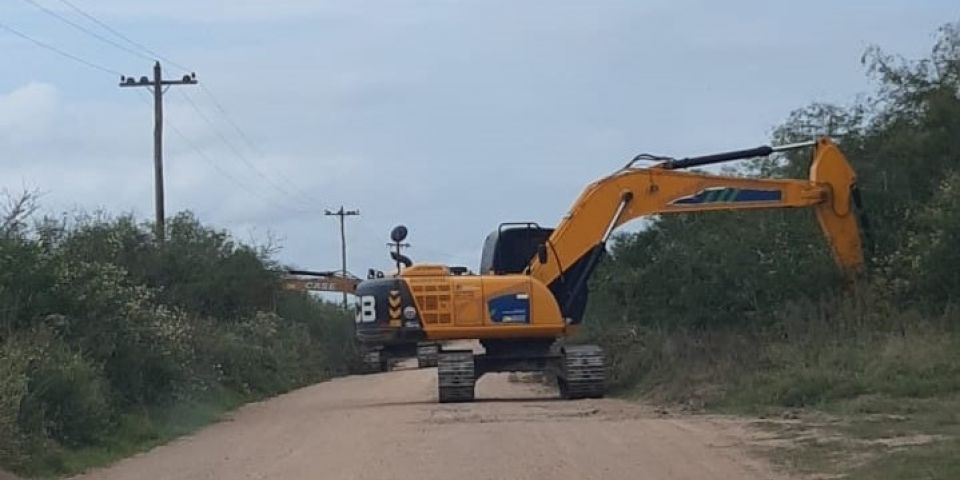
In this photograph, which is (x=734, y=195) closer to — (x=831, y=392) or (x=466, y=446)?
(x=831, y=392)

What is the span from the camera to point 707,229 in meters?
36.0

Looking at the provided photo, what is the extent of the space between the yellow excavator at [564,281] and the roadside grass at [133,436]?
4.12m

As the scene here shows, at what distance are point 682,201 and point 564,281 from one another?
310 cm

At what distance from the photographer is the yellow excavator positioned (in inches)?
1239

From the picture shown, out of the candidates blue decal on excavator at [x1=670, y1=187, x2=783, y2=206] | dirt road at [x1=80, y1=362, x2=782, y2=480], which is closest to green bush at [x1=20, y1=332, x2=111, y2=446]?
dirt road at [x1=80, y1=362, x2=782, y2=480]

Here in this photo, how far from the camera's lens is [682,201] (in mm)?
32062

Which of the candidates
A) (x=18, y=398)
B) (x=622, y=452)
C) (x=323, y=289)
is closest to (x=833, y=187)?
(x=622, y=452)

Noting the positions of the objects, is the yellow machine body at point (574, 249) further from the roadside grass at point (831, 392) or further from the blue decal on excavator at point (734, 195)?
the roadside grass at point (831, 392)

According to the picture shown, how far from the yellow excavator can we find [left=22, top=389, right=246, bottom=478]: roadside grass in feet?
13.5

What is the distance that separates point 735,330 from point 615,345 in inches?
141

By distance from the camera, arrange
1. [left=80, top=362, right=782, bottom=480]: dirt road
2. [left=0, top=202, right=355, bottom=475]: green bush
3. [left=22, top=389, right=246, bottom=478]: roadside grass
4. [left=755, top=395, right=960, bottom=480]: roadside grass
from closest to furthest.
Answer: [left=755, top=395, right=960, bottom=480]: roadside grass
[left=80, top=362, right=782, bottom=480]: dirt road
[left=22, top=389, right=246, bottom=478]: roadside grass
[left=0, top=202, right=355, bottom=475]: green bush

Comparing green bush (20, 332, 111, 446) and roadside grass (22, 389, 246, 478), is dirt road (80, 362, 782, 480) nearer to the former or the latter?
roadside grass (22, 389, 246, 478)

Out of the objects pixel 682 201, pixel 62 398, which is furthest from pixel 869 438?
pixel 682 201

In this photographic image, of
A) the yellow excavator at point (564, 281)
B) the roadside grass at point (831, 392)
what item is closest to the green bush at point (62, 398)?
the yellow excavator at point (564, 281)
